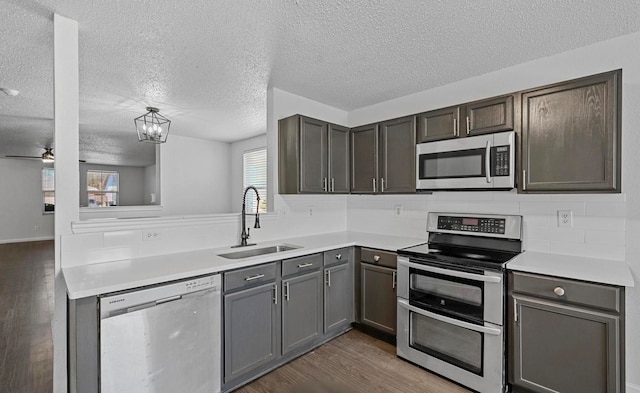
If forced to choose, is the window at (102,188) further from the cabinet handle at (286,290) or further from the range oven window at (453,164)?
the range oven window at (453,164)

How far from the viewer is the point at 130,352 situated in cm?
159

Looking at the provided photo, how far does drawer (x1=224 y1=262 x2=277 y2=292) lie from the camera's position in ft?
6.53

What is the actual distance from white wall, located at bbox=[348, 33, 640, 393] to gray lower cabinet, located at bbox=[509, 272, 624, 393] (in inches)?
21.1

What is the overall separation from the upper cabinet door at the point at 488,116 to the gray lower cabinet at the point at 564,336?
1119 millimetres

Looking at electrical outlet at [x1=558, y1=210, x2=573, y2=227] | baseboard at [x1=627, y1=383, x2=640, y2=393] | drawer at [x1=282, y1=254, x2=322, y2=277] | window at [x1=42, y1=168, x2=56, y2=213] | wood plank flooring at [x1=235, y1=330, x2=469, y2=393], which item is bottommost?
wood plank flooring at [x1=235, y1=330, x2=469, y2=393]

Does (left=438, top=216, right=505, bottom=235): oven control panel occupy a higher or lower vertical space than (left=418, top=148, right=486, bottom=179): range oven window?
lower

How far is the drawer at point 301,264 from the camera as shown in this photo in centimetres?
234

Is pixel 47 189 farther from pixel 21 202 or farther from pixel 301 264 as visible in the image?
pixel 301 264

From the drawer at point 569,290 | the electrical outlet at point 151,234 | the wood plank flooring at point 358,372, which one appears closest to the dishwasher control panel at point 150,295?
the electrical outlet at point 151,234

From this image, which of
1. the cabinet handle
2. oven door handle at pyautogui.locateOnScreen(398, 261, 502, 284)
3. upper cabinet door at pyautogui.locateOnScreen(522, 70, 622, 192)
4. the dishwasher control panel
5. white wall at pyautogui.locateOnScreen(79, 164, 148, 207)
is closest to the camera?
the dishwasher control panel

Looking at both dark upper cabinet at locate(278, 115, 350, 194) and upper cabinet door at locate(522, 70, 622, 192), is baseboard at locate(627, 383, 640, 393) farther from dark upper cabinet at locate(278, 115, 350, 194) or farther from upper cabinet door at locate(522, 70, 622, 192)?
dark upper cabinet at locate(278, 115, 350, 194)

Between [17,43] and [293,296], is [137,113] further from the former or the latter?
[293,296]

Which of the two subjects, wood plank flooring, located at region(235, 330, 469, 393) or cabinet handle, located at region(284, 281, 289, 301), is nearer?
wood plank flooring, located at region(235, 330, 469, 393)

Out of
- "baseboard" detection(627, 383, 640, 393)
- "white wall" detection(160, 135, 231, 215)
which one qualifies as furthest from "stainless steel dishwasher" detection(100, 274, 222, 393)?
"white wall" detection(160, 135, 231, 215)
